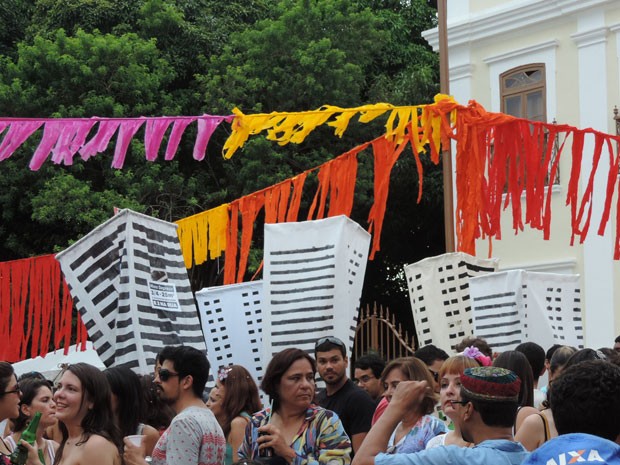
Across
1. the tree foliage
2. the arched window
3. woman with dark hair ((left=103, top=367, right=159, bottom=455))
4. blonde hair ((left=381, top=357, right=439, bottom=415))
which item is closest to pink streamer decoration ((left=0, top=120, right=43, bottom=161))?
woman with dark hair ((left=103, top=367, right=159, bottom=455))

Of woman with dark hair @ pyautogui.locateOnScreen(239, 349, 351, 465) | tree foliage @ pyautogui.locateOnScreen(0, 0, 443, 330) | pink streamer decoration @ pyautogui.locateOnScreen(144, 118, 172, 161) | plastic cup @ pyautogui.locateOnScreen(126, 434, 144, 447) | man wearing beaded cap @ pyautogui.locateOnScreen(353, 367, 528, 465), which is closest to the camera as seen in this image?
man wearing beaded cap @ pyautogui.locateOnScreen(353, 367, 528, 465)

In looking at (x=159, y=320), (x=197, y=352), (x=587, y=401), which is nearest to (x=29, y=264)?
(x=159, y=320)

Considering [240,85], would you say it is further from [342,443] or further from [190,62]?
[342,443]

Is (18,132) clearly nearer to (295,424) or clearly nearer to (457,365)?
(295,424)

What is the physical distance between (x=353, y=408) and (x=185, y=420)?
5.10 ft

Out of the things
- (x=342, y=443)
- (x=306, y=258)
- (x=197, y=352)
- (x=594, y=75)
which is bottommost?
(x=342, y=443)

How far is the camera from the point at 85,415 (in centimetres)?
535

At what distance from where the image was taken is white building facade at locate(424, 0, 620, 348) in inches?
740

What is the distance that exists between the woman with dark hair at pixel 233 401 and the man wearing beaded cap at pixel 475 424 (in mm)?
2611

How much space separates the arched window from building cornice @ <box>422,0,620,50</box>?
74 cm

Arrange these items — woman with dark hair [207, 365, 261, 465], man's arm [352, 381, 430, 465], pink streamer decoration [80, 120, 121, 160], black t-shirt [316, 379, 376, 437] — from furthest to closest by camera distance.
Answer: pink streamer decoration [80, 120, 121, 160], woman with dark hair [207, 365, 261, 465], black t-shirt [316, 379, 376, 437], man's arm [352, 381, 430, 465]

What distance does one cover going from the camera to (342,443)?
563 centimetres

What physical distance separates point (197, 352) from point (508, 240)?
580 inches

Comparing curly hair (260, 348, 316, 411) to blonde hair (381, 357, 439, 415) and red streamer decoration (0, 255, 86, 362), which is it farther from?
red streamer decoration (0, 255, 86, 362)
